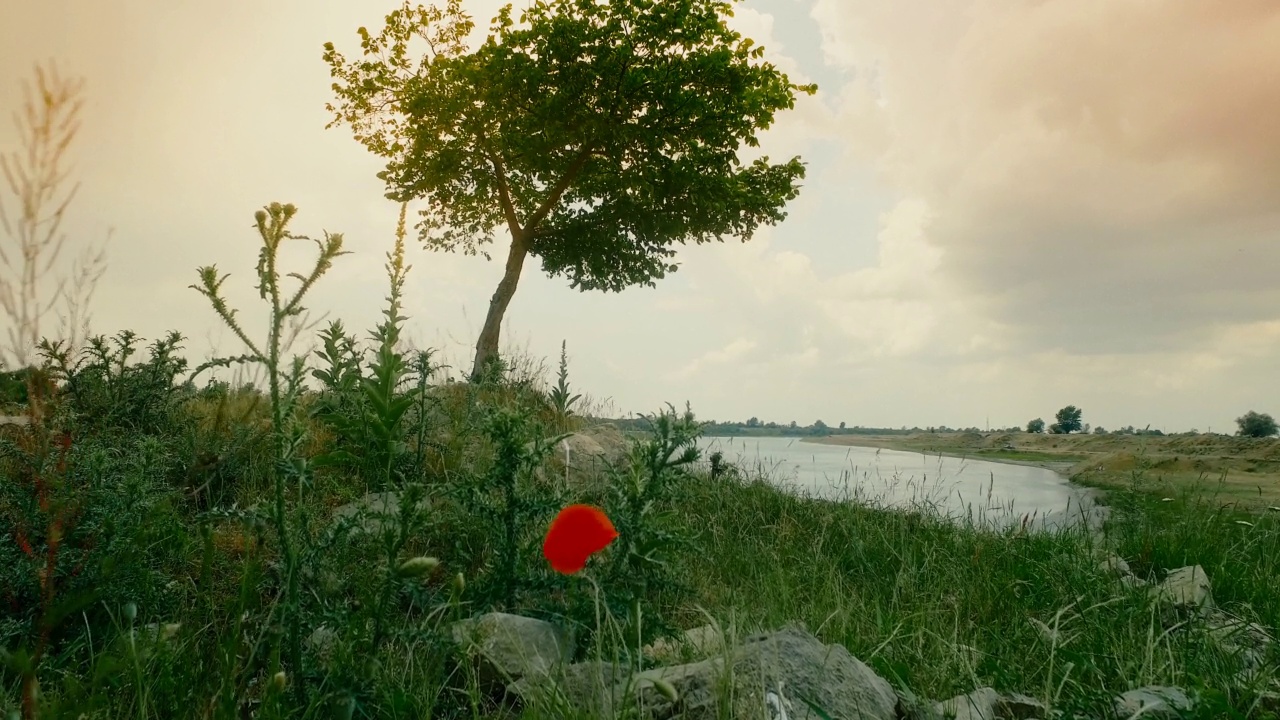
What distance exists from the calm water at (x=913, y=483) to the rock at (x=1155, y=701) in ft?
11.6

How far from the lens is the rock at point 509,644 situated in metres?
2.41

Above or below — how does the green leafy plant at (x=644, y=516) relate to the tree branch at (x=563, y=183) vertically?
below

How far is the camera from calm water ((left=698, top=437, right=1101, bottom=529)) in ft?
21.3

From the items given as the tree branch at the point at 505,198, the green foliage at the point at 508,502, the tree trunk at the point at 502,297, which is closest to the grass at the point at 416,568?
the green foliage at the point at 508,502

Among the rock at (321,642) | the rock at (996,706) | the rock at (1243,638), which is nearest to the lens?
the rock at (996,706)

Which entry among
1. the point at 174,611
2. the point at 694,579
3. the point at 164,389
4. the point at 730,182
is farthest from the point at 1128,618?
the point at 730,182

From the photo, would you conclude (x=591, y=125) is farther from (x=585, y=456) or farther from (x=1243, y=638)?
(x=1243, y=638)

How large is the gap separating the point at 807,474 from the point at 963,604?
3.65 metres

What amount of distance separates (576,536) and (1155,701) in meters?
1.86

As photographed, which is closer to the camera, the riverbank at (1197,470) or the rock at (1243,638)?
the rock at (1243,638)

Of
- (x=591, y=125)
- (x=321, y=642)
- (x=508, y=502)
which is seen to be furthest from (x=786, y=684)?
(x=591, y=125)

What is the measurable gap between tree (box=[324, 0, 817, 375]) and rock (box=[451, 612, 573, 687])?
458 inches

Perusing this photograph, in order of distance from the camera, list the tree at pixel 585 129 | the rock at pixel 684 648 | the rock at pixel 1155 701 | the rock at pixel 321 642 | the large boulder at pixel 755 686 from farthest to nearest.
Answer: the tree at pixel 585 129 → the rock at pixel 684 648 → the rock at pixel 321 642 → the rock at pixel 1155 701 → the large boulder at pixel 755 686

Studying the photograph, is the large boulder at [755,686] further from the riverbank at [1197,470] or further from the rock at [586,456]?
the riverbank at [1197,470]
